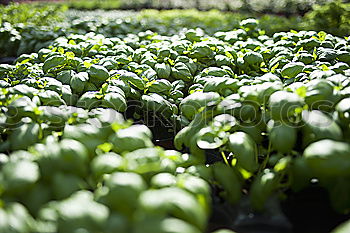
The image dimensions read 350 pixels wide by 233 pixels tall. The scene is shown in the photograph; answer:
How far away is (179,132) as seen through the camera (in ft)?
3.56

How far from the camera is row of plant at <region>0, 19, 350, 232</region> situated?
2.35ft

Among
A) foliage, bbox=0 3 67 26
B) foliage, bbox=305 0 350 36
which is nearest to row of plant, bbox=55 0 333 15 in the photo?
foliage, bbox=305 0 350 36

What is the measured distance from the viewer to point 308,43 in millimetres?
1567

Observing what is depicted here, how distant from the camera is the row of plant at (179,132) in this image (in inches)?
28.2

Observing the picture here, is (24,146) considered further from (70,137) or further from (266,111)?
(266,111)

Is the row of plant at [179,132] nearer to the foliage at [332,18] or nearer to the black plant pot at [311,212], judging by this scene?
the black plant pot at [311,212]

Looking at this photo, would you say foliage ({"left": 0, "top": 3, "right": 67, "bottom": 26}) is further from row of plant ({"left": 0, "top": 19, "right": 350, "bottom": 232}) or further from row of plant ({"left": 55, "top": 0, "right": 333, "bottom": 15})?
row of plant ({"left": 55, "top": 0, "right": 333, "bottom": 15})

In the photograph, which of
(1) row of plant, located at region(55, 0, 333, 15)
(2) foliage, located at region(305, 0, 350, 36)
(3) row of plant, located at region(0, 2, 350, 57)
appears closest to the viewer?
(3) row of plant, located at region(0, 2, 350, 57)

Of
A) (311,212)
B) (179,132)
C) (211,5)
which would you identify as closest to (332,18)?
(179,132)

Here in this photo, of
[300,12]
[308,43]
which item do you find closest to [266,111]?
[308,43]

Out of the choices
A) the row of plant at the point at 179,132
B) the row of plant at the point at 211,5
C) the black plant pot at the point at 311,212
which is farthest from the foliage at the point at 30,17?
the row of plant at the point at 211,5

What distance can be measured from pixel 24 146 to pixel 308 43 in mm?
1171

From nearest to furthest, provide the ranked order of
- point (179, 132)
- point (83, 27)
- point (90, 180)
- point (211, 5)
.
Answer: point (90, 180), point (179, 132), point (83, 27), point (211, 5)

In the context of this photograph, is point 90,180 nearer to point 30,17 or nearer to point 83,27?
point 83,27
